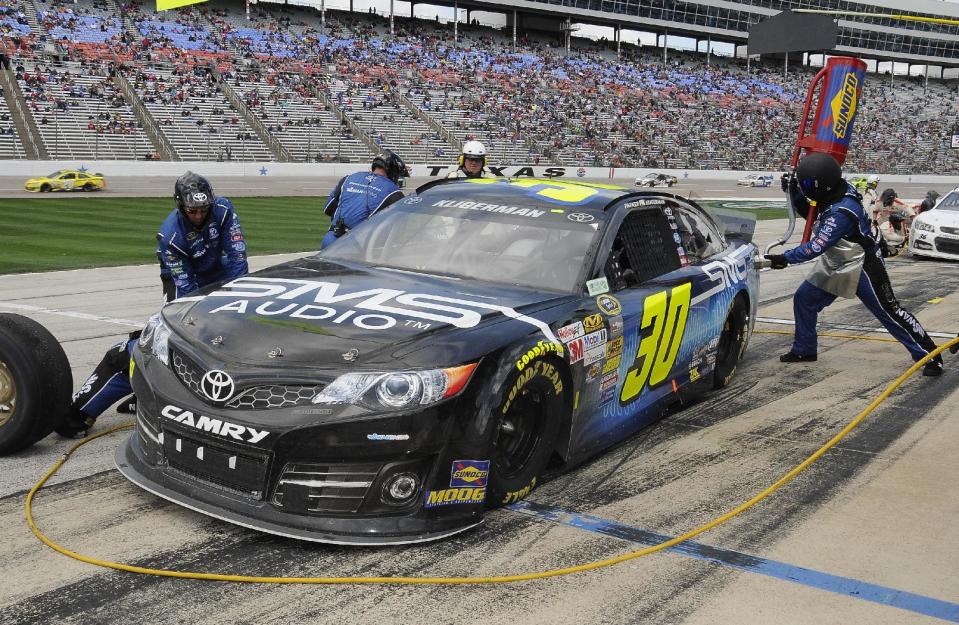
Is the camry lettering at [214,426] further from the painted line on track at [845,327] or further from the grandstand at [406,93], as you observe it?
the grandstand at [406,93]

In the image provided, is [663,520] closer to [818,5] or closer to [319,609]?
[319,609]

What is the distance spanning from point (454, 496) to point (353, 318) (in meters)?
0.91

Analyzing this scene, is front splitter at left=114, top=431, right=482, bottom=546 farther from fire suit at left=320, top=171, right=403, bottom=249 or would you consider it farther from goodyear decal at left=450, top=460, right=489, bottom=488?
fire suit at left=320, top=171, right=403, bottom=249

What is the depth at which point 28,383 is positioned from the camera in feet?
15.4

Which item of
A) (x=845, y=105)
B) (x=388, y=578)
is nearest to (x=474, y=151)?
(x=388, y=578)

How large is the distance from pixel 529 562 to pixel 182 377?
5.49ft

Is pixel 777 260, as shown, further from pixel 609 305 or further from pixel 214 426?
pixel 214 426

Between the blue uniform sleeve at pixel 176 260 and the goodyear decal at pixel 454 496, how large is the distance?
2.78 metres

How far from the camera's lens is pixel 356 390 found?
12.2 ft

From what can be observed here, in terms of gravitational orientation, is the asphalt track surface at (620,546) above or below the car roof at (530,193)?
below

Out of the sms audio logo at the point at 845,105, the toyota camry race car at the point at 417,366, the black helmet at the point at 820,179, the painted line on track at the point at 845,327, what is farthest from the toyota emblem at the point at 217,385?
the sms audio logo at the point at 845,105

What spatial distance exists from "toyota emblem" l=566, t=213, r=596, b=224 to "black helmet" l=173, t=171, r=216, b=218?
218 cm

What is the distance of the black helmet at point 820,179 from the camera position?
7527 millimetres

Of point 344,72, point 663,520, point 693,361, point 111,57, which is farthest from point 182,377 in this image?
point 344,72
